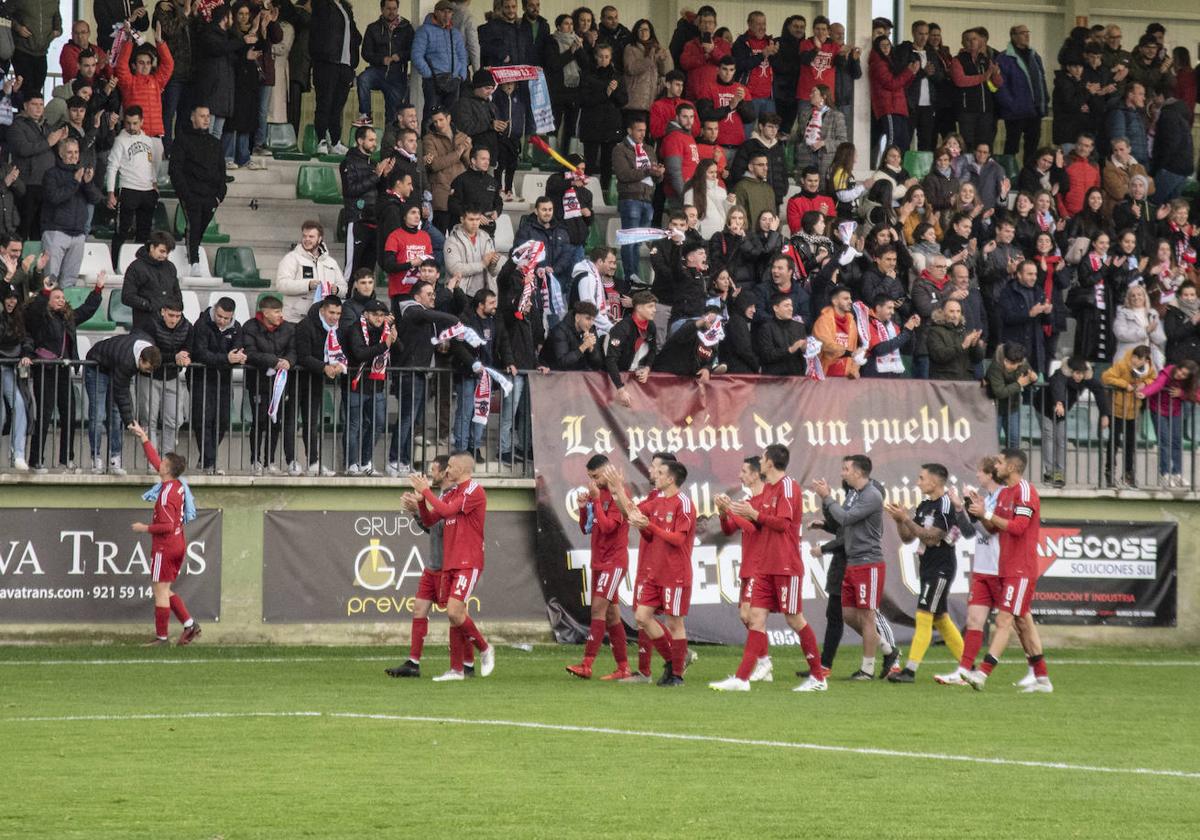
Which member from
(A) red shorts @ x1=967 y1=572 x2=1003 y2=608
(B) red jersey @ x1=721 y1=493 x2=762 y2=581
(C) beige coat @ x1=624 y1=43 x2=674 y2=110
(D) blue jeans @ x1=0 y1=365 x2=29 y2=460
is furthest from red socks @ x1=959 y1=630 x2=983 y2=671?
(C) beige coat @ x1=624 y1=43 x2=674 y2=110

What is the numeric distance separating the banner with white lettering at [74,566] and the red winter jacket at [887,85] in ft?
39.8

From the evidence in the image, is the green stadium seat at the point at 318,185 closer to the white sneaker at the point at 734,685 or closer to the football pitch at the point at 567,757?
the football pitch at the point at 567,757

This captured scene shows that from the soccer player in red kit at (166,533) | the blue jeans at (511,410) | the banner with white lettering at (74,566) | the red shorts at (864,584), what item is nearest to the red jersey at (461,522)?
the red shorts at (864,584)

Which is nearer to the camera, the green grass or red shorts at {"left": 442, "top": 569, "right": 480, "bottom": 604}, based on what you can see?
the green grass

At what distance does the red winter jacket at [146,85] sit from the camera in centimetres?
2247

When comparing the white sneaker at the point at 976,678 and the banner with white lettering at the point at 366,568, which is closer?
the white sneaker at the point at 976,678

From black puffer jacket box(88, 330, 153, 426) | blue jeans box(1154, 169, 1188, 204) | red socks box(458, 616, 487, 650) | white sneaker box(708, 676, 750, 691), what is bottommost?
white sneaker box(708, 676, 750, 691)

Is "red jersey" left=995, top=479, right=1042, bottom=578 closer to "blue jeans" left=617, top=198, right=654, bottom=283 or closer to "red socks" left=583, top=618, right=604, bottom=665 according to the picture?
"red socks" left=583, top=618, right=604, bottom=665

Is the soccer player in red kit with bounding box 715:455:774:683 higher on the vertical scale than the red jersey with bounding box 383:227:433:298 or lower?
lower

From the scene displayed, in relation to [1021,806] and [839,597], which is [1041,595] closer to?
[839,597]

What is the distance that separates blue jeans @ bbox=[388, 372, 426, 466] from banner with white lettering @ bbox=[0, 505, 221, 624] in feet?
8.53

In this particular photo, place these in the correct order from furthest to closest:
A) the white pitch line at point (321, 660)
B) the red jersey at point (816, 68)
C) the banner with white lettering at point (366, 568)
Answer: the red jersey at point (816, 68) < the banner with white lettering at point (366, 568) < the white pitch line at point (321, 660)

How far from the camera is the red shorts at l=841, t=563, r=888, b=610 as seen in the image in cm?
1678

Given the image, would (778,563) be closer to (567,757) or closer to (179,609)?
(567,757)
